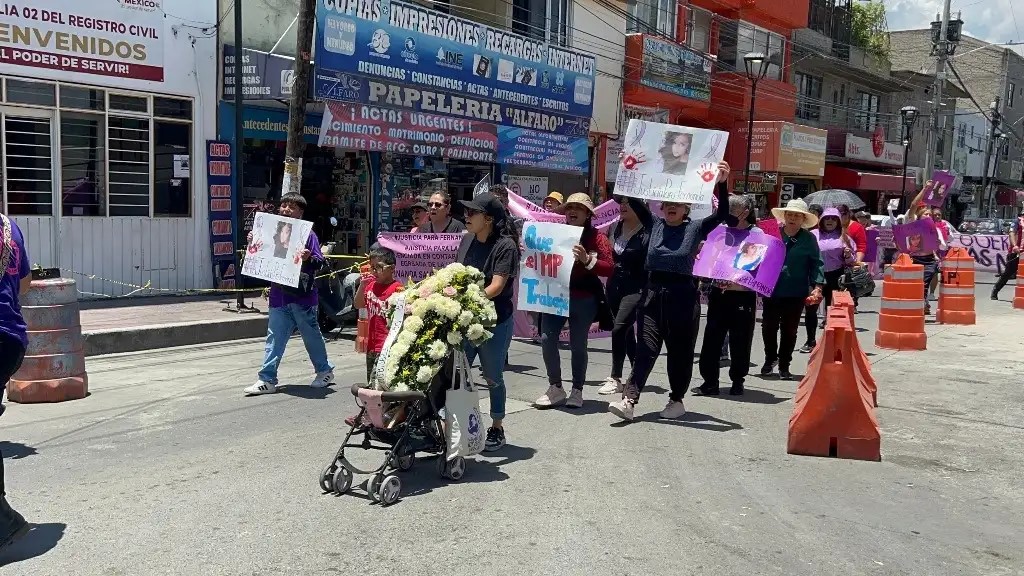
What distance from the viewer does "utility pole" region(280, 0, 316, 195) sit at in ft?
42.6

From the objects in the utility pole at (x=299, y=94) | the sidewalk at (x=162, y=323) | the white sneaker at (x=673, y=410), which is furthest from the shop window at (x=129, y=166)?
the white sneaker at (x=673, y=410)

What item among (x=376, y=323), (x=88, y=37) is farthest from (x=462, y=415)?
(x=88, y=37)

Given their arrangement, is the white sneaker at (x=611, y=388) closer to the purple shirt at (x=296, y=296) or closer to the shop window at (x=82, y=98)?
the purple shirt at (x=296, y=296)

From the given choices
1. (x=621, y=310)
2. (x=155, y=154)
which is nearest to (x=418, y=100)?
(x=155, y=154)

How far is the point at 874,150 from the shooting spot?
41.1 meters

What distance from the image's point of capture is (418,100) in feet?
60.8

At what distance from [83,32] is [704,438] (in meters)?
11.1

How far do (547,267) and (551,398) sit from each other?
1.17 metres

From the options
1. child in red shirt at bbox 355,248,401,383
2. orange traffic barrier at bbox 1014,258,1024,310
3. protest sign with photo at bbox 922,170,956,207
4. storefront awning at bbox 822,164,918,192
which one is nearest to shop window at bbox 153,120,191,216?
child in red shirt at bbox 355,248,401,383

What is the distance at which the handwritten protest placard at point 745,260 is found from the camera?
851 centimetres

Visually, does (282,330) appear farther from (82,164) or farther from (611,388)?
(82,164)

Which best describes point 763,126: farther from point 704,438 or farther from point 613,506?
point 613,506

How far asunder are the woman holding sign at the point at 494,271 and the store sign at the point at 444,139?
9.96m

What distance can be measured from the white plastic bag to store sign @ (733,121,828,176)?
2838 cm
